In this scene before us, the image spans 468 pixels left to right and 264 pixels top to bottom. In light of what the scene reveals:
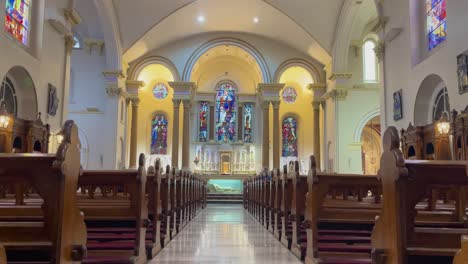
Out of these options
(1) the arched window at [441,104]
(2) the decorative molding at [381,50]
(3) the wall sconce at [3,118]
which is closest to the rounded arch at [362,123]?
(2) the decorative molding at [381,50]

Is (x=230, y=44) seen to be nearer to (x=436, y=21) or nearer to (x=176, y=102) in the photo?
(x=176, y=102)

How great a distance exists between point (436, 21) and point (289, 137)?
44.7 ft

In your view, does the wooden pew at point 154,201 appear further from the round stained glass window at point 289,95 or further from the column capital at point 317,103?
the round stained glass window at point 289,95

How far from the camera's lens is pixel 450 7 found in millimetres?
9109

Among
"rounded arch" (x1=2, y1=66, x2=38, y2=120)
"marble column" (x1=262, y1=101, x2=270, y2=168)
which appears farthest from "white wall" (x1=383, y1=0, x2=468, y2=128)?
"rounded arch" (x1=2, y1=66, x2=38, y2=120)

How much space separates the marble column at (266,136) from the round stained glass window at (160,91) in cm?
606

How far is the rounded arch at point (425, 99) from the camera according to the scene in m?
A: 10.5

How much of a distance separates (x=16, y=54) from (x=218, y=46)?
12355mm

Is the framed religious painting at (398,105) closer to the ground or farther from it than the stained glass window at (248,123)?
closer to the ground

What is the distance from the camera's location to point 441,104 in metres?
10.6

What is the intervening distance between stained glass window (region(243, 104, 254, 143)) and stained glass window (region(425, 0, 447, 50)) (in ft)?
43.6

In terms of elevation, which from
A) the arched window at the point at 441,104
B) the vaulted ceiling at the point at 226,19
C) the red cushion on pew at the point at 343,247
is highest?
the vaulted ceiling at the point at 226,19

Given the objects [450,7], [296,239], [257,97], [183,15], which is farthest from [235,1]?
[296,239]

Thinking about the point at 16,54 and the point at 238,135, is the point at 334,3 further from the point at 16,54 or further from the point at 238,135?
the point at 16,54
